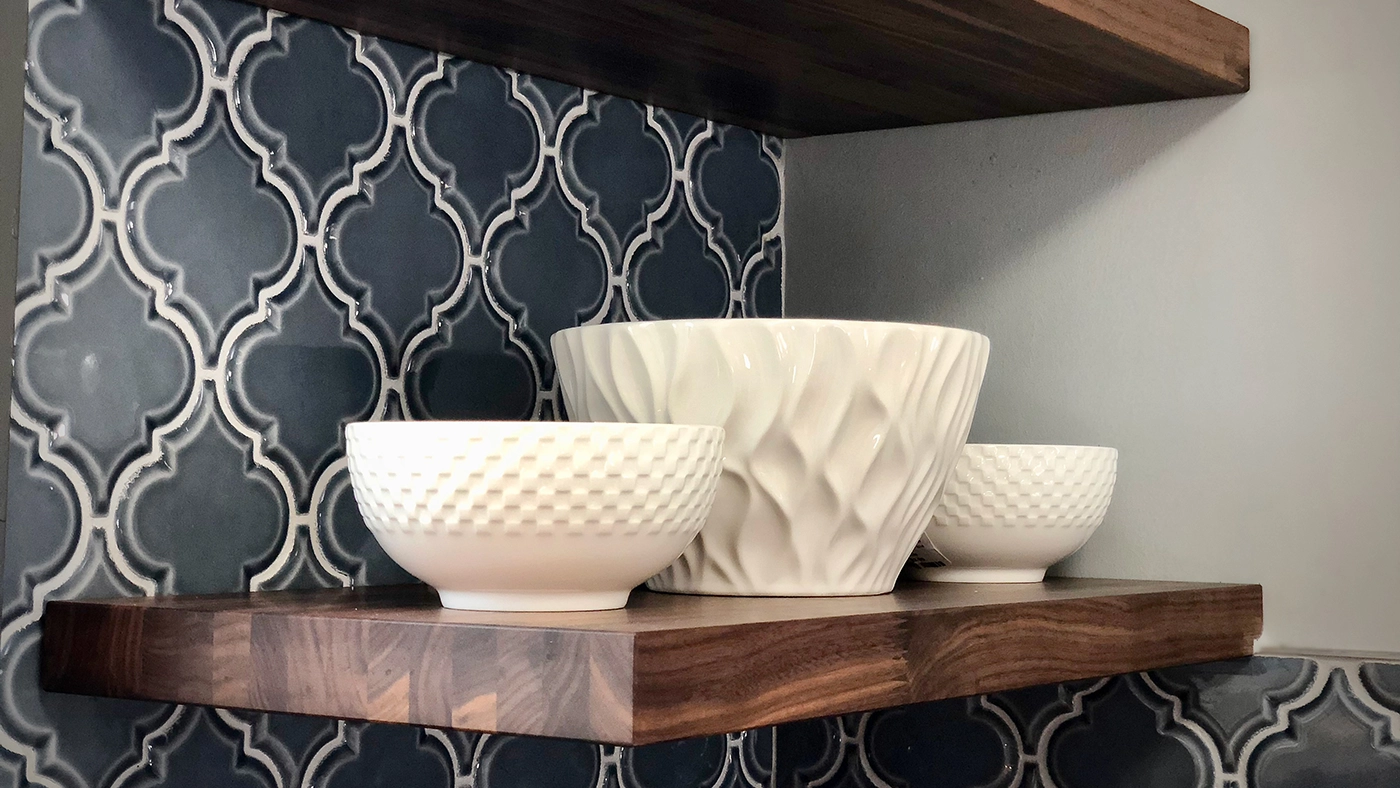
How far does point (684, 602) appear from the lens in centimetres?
70

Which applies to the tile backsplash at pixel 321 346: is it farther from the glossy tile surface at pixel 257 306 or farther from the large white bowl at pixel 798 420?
the large white bowl at pixel 798 420

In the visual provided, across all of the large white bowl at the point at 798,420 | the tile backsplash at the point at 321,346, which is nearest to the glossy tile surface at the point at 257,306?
the tile backsplash at the point at 321,346

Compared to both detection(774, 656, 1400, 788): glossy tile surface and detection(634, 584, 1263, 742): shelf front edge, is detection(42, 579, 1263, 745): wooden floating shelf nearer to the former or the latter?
detection(634, 584, 1263, 742): shelf front edge

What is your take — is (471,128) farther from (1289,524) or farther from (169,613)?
(1289,524)

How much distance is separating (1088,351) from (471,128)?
45cm

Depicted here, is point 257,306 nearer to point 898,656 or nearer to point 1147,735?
point 898,656

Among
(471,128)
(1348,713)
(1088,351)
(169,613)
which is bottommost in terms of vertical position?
(1348,713)

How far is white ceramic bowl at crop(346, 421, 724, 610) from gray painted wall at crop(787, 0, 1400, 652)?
0.46 meters

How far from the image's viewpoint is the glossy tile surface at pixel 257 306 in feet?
2.22

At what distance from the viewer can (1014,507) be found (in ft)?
2.85

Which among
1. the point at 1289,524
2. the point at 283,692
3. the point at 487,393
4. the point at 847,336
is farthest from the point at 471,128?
the point at 1289,524

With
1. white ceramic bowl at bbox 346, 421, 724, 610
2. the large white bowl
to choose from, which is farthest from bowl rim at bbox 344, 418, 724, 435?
the large white bowl

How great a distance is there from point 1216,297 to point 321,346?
570mm

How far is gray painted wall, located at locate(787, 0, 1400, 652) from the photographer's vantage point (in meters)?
0.90
